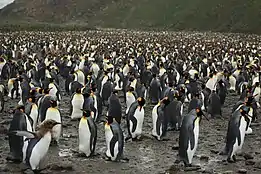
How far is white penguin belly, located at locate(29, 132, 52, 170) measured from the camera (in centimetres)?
641

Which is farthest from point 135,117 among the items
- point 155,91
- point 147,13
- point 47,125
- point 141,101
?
point 147,13

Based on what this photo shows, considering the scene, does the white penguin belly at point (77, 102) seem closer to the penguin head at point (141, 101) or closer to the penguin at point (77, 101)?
the penguin at point (77, 101)

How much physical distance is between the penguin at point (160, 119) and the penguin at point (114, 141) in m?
1.49

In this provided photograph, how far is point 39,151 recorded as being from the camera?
6477mm

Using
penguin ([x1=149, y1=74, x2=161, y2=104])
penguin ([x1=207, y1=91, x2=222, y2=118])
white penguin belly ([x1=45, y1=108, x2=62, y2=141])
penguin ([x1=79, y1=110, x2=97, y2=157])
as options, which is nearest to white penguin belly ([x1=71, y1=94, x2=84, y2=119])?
white penguin belly ([x1=45, y1=108, x2=62, y2=141])

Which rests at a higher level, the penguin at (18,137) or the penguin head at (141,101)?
the penguin head at (141,101)

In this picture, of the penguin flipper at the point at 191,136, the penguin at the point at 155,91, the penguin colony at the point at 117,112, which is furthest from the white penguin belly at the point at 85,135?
the penguin at the point at 155,91

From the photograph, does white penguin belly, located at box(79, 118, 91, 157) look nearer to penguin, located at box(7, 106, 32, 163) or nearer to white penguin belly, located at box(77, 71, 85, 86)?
penguin, located at box(7, 106, 32, 163)

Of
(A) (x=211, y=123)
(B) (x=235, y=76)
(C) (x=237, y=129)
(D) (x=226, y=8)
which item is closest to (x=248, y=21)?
(D) (x=226, y=8)

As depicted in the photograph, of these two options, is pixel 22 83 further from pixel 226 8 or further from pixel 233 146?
pixel 226 8

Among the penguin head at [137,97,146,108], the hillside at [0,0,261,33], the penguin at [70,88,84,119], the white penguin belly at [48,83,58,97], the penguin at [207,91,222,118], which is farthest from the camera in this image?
the hillside at [0,0,261,33]

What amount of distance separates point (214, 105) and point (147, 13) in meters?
61.0

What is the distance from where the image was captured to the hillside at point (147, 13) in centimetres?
5469

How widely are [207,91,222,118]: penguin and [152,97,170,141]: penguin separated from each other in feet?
7.83
